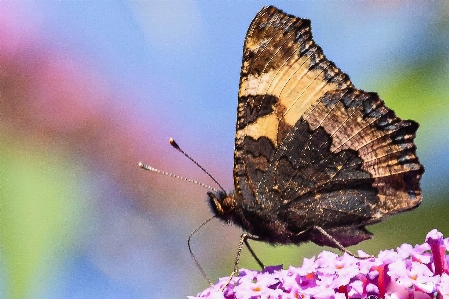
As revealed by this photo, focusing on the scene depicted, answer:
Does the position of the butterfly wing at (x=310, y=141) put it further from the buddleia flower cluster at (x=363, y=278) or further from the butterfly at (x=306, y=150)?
the buddleia flower cluster at (x=363, y=278)

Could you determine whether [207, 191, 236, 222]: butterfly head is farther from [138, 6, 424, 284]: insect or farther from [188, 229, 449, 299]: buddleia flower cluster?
[188, 229, 449, 299]: buddleia flower cluster

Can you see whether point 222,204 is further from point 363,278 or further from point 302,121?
point 363,278

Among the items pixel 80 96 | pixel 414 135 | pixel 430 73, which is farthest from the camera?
pixel 80 96

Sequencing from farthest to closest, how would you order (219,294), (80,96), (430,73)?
1. (80,96)
2. (430,73)
3. (219,294)

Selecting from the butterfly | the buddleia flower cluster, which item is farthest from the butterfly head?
the buddleia flower cluster

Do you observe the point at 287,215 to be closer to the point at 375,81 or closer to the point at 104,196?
the point at 375,81

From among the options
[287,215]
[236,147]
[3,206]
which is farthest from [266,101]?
[3,206]

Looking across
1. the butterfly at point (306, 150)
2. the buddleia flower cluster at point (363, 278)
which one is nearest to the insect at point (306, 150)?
the butterfly at point (306, 150)

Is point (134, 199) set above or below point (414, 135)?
above
